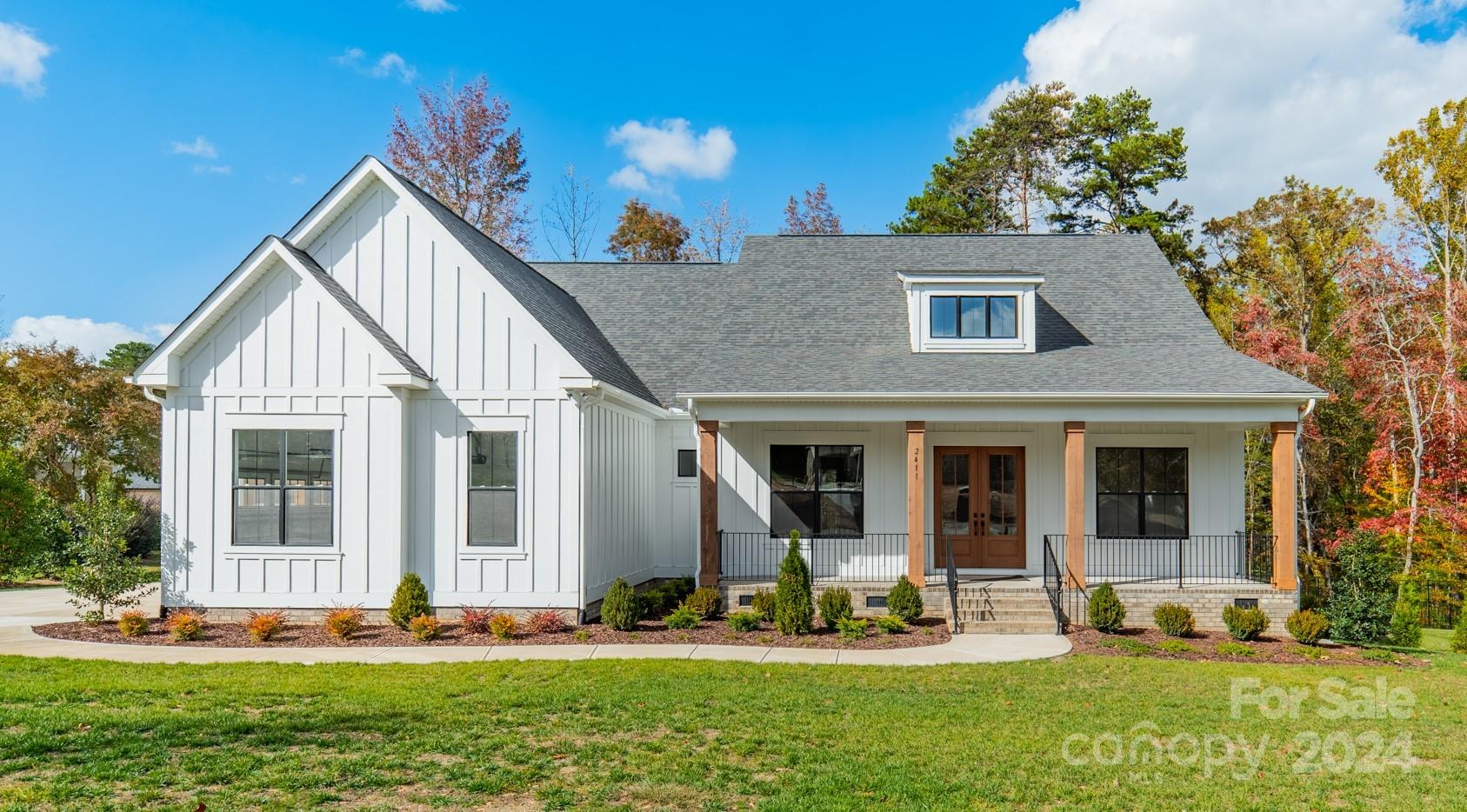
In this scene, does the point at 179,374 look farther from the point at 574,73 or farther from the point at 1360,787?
the point at 574,73

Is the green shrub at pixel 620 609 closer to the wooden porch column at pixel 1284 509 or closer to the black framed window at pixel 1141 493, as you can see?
the black framed window at pixel 1141 493

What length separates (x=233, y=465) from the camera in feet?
46.1

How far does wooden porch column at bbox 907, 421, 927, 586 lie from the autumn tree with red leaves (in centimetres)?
2240

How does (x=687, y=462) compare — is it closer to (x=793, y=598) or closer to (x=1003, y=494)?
(x=793, y=598)

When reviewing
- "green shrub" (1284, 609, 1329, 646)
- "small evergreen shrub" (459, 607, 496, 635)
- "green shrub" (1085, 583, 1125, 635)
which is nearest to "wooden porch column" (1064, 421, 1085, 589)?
"green shrub" (1085, 583, 1125, 635)

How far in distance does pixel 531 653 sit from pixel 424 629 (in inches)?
71.3

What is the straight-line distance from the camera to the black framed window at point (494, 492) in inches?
553

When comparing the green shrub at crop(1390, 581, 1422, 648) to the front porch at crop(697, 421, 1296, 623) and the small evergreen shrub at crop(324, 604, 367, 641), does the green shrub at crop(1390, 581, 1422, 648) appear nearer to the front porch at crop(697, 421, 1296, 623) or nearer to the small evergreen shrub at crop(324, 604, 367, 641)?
the front porch at crop(697, 421, 1296, 623)

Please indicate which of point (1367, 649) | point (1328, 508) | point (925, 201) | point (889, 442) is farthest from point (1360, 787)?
point (925, 201)

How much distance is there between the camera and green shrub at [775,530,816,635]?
44.5ft

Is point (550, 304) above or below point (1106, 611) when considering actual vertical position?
above

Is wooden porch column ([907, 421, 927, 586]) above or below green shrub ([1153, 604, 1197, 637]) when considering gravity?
above

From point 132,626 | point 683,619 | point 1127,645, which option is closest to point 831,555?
point 683,619

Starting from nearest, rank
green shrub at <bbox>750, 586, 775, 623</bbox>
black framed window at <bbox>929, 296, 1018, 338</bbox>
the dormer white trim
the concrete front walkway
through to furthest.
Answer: the concrete front walkway
green shrub at <bbox>750, 586, 775, 623</bbox>
the dormer white trim
black framed window at <bbox>929, 296, 1018, 338</bbox>
